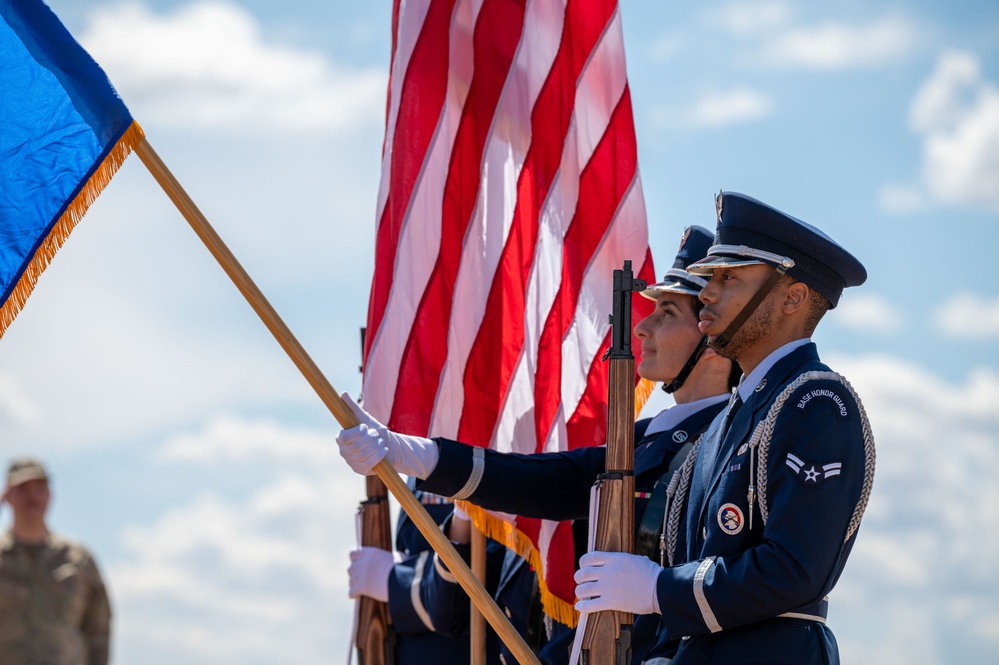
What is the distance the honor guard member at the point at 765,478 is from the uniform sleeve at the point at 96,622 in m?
4.91

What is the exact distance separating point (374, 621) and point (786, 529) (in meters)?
3.95

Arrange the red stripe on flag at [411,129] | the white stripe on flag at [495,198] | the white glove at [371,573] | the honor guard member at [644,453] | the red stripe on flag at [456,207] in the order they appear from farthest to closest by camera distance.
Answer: the white glove at [371,573] → the red stripe on flag at [411,129] → the white stripe on flag at [495,198] → the red stripe on flag at [456,207] → the honor guard member at [644,453]

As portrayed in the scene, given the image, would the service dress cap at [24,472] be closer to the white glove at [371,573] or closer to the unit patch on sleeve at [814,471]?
the white glove at [371,573]

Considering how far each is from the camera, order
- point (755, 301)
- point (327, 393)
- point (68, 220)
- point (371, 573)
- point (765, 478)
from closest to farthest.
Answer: point (765, 478) → point (755, 301) → point (327, 393) → point (68, 220) → point (371, 573)

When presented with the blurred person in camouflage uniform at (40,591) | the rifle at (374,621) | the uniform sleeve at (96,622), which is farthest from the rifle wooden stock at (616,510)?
the uniform sleeve at (96,622)

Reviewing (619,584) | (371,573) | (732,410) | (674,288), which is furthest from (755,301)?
(371,573)

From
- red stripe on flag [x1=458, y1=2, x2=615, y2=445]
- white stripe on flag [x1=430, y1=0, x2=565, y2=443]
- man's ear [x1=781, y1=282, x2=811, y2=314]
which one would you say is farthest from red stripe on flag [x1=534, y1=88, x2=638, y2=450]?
man's ear [x1=781, y1=282, x2=811, y2=314]

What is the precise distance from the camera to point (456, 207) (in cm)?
696

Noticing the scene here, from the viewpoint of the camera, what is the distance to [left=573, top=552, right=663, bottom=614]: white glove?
4.55 meters

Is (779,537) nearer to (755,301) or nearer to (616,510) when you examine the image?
(616,510)

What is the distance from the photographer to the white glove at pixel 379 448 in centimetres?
534

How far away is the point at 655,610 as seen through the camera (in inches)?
179

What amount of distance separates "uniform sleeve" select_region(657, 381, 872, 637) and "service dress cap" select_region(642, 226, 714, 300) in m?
1.44

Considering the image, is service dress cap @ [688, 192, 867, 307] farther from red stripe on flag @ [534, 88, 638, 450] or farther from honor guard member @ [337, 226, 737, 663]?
red stripe on flag @ [534, 88, 638, 450]
